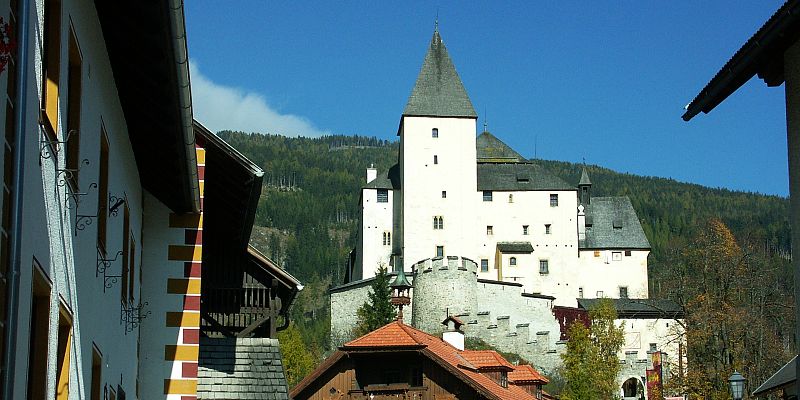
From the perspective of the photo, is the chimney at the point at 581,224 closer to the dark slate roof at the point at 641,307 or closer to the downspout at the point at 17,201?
the dark slate roof at the point at 641,307

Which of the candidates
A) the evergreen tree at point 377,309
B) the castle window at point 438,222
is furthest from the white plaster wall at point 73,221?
the castle window at point 438,222

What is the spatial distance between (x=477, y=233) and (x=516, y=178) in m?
5.43

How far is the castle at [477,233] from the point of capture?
3226 inches

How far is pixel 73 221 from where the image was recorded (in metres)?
7.96

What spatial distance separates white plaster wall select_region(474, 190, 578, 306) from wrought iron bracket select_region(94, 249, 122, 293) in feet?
252

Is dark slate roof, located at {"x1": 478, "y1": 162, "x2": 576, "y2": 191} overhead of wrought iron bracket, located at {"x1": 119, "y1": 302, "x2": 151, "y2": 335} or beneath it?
overhead

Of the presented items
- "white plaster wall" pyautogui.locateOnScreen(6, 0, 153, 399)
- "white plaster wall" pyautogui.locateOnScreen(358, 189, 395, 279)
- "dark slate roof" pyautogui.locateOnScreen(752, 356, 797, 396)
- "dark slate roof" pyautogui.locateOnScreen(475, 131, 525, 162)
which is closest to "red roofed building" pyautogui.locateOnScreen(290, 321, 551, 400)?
"dark slate roof" pyautogui.locateOnScreen(752, 356, 797, 396)

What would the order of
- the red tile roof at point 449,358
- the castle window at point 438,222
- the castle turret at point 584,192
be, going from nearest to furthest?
the red tile roof at point 449,358, the castle window at point 438,222, the castle turret at point 584,192

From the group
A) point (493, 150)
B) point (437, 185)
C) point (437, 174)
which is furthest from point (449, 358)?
point (493, 150)

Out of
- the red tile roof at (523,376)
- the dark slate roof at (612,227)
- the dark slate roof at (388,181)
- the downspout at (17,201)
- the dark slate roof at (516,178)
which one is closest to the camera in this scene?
the downspout at (17,201)

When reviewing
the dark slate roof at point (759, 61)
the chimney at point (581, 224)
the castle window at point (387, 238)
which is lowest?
the dark slate roof at point (759, 61)

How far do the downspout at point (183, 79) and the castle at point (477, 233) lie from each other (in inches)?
2716

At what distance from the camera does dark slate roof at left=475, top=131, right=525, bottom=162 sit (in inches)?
3755

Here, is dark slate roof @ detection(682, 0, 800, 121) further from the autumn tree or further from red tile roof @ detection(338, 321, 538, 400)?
the autumn tree
